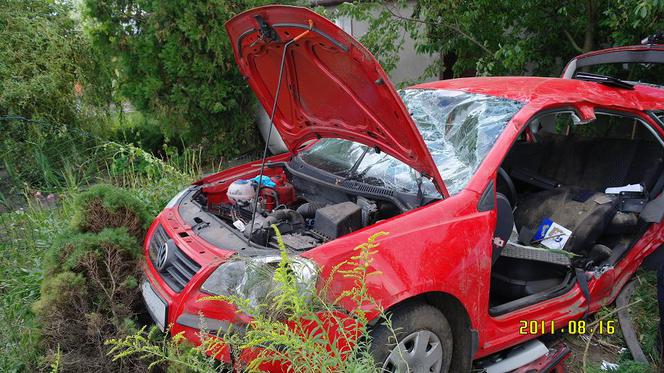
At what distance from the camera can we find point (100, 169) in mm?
5941

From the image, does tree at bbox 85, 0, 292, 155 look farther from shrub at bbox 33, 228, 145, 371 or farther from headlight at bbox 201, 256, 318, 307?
headlight at bbox 201, 256, 318, 307

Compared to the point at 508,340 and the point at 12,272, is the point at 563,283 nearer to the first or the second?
the point at 508,340

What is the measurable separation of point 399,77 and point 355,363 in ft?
23.6

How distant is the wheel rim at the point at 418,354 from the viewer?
7.28 feet

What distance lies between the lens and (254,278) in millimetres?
2111

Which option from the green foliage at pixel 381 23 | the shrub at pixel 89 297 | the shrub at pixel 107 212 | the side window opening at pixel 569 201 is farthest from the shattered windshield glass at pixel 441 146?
the green foliage at pixel 381 23

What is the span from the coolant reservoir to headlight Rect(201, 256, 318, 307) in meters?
0.89

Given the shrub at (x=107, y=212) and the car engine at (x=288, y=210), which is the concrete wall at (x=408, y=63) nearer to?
the car engine at (x=288, y=210)

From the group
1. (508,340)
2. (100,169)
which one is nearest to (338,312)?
(508,340)

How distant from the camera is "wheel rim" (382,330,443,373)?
7.28ft

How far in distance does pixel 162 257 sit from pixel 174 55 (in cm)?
441
